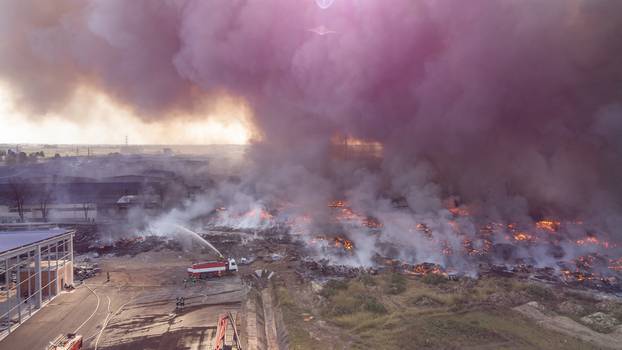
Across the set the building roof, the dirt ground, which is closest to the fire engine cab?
the dirt ground

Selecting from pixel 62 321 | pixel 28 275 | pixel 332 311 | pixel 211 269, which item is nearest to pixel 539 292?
pixel 332 311

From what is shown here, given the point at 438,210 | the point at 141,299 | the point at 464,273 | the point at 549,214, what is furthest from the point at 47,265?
the point at 549,214

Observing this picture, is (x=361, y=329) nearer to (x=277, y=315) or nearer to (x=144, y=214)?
(x=277, y=315)

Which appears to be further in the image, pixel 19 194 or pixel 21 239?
pixel 19 194

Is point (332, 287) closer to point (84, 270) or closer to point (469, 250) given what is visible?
point (469, 250)

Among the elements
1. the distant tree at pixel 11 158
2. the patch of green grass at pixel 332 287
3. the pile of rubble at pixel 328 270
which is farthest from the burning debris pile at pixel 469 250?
the distant tree at pixel 11 158

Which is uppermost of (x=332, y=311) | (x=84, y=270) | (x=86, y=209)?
(x=86, y=209)
